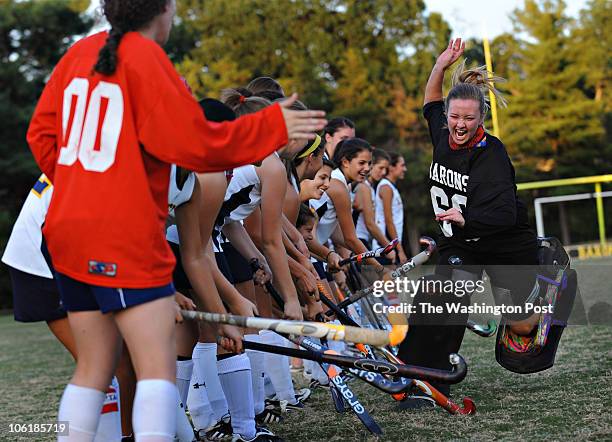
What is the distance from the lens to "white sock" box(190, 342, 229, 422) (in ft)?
13.4

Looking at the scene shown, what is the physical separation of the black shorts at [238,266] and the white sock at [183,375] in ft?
2.20

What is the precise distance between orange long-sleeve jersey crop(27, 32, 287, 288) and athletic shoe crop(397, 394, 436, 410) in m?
2.25

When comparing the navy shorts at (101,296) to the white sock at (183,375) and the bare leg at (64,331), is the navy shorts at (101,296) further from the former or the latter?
the white sock at (183,375)

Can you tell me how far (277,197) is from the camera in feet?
12.6

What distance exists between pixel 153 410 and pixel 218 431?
1775 millimetres

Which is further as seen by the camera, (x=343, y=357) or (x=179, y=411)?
(x=179, y=411)

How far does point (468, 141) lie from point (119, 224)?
8.39 feet

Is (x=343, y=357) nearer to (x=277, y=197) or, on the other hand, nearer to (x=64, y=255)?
(x=277, y=197)

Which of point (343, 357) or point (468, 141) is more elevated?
point (468, 141)

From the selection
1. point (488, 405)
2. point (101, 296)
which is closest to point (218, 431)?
point (488, 405)

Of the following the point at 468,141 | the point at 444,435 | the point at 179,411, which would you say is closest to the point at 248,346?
the point at 179,411

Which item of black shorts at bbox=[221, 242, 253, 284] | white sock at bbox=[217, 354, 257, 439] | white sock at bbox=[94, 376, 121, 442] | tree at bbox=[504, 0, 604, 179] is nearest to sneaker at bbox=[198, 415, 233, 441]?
white sock at bbox=[217, 354, 257, 439]

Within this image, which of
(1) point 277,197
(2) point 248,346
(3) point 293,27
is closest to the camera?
(2) point 248,346

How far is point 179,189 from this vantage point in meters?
2.97
